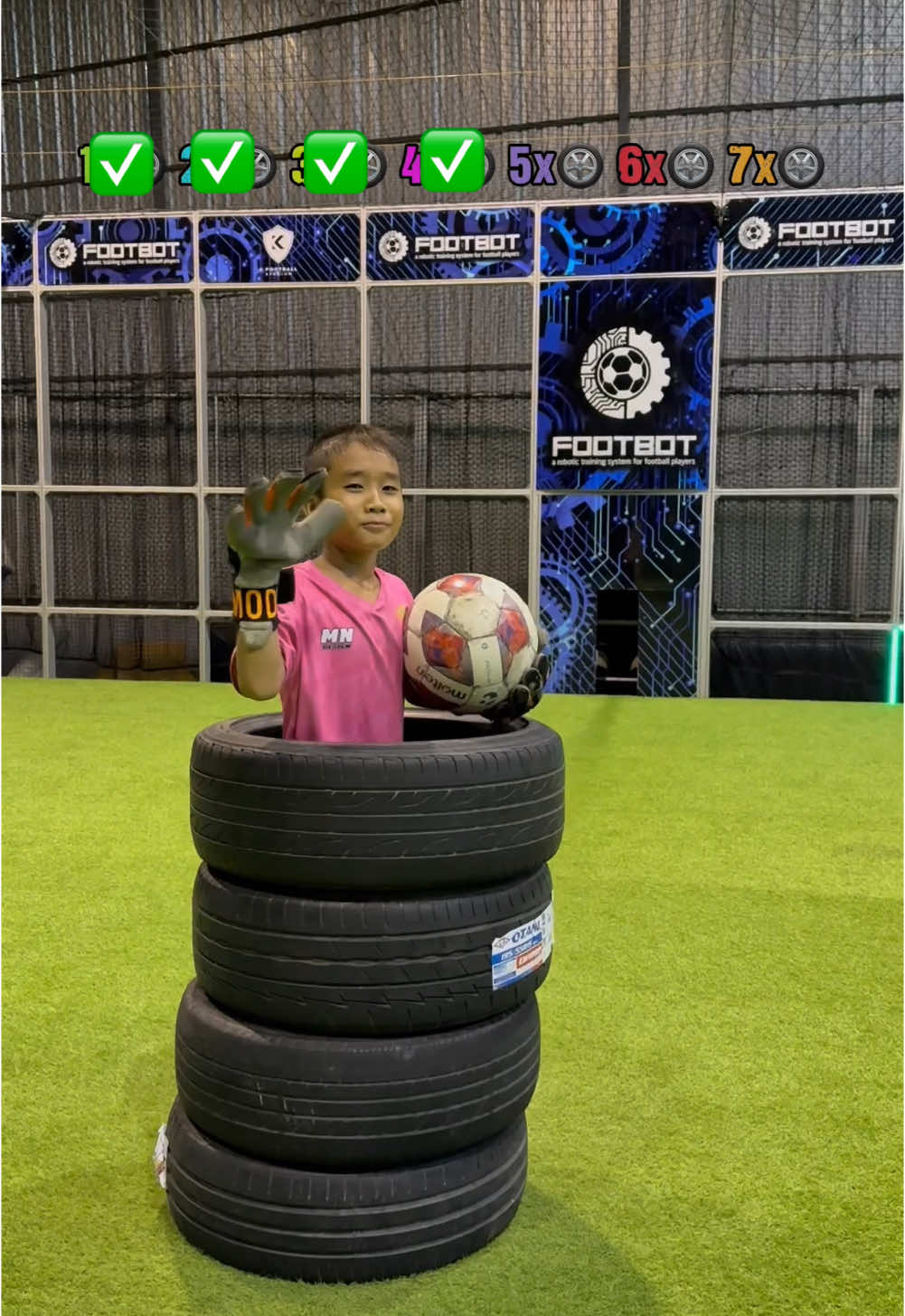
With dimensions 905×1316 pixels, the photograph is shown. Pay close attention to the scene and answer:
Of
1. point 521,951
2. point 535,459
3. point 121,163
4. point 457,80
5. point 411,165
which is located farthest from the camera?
point 457,80

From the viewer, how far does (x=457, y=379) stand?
8.12 m

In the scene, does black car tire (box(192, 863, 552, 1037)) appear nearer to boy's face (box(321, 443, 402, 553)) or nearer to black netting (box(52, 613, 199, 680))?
boy's face (box(321, 443, 402, 553))

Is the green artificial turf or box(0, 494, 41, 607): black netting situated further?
box(0, 494, 41, 607): black netting

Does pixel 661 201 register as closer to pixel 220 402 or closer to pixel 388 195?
pixel 388 195

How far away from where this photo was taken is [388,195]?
27.5 feet

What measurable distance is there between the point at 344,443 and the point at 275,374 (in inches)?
260

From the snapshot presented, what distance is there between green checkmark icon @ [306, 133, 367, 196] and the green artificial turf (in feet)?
13.9

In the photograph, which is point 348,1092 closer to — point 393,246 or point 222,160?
point 222,160

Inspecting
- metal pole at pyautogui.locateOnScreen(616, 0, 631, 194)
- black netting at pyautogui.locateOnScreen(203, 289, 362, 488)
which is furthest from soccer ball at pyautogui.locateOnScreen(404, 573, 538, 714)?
metal pole at pyautogui.locateOnScreen(616, 0, 631, 194)

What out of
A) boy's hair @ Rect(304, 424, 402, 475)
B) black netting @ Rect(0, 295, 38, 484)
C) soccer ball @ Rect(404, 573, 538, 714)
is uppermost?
black netting @ Rect(0, 295, 38, 484)

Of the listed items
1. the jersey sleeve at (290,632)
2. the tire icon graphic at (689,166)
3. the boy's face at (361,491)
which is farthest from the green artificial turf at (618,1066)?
the tire icon graphic at (689,166)

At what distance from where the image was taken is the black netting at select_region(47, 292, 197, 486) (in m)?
8.46

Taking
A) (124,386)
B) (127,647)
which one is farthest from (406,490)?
(127,647)

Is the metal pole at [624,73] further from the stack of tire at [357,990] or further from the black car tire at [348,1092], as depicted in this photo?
the black car tire at [348,1092]
